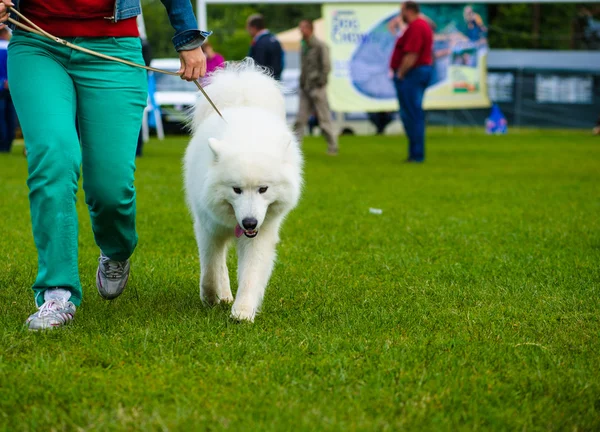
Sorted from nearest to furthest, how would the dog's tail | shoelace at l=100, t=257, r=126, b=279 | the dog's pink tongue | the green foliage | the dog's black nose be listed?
the dog's black nose
the dog's pink tongue
shoelace at l=100, t=257, r=126, b=279
the dog's tail
the green foliage

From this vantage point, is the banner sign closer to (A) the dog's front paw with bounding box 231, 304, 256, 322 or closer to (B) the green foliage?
(A) the dog's front paw with bounding box 231, 304, 256, 322

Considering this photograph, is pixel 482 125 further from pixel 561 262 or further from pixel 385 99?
pixel 561 262

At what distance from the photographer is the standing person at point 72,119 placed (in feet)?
11.4

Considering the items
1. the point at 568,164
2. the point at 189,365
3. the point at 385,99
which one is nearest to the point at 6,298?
the point at 189,365

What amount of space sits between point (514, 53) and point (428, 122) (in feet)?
12.0

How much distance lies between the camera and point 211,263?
13.9ft

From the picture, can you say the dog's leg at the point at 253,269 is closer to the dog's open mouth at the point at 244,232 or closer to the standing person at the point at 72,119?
the dog's open mouth at the point at 244,232

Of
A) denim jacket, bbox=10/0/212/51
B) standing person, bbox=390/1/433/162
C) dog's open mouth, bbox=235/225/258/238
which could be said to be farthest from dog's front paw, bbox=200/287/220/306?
standing person, bbox=390/1/433/162

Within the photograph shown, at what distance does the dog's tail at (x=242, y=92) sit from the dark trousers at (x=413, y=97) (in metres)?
8.58

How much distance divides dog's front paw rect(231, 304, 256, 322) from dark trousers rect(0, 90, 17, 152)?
36.7ft

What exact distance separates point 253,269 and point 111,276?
0.72m

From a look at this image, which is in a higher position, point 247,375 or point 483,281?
point 247,375

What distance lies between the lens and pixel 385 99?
23578mm

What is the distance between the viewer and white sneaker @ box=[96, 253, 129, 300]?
161 inches
